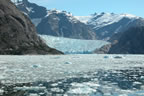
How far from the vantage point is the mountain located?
158 m

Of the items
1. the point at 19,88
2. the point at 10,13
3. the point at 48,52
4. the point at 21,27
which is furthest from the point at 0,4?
the point at 19,88

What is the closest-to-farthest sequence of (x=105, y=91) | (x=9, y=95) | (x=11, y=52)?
A: (x=9, y=95) → (x=105, y=91) → (x=11, y=52)

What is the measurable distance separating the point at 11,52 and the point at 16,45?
7.57 m

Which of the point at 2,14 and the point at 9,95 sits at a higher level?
the point at 2,14

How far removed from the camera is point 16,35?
166 meters

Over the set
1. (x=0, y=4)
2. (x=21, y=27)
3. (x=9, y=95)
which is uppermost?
(x=0, y=4)

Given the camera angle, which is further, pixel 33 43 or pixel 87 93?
pixel 33 43

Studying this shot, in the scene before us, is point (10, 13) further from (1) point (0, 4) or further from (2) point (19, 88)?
(2) point (19, 88)

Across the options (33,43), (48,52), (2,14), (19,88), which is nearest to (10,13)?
(2,14)

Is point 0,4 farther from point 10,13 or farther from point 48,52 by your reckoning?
point 48,52

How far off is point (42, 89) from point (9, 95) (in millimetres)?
3314

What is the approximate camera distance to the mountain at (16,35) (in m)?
158

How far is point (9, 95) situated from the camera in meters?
19.9

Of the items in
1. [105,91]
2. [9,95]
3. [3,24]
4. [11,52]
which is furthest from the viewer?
[3,24]
